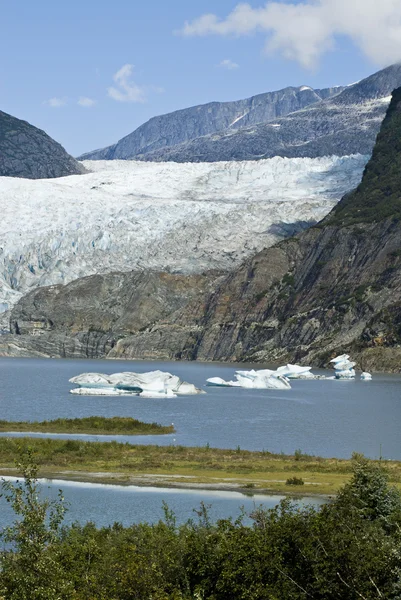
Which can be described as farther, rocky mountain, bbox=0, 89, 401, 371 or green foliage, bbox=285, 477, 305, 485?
rocky mountain, bbox=0, 89, 401, 371

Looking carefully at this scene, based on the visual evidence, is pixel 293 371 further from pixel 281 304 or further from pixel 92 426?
pixel 92 426

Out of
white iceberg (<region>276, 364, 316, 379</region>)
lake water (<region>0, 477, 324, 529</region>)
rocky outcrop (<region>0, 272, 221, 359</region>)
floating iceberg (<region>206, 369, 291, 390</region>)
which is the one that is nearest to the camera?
lake water (<region>0, 477, 324, 529</region>)

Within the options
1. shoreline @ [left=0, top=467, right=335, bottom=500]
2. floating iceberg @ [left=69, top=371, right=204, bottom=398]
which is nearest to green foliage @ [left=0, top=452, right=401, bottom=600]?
shoreline @ [left=0, top=467, right=335, bottom=500]

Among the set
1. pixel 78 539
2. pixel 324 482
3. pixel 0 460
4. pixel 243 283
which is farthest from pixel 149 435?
pixel 243 283

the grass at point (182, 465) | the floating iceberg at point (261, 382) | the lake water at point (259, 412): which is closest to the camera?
the grass at point (182, 465)

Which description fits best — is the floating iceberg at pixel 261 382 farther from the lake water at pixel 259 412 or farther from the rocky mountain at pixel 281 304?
the rocky mountain at pixel 281 304

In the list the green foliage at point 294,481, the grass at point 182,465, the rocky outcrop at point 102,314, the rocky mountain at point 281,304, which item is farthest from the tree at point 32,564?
the rocky outcrop at point 102,314

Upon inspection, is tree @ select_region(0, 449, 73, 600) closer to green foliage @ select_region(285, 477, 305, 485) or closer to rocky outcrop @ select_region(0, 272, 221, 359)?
green foliage @ select_region(285, 477, 305, 485)
